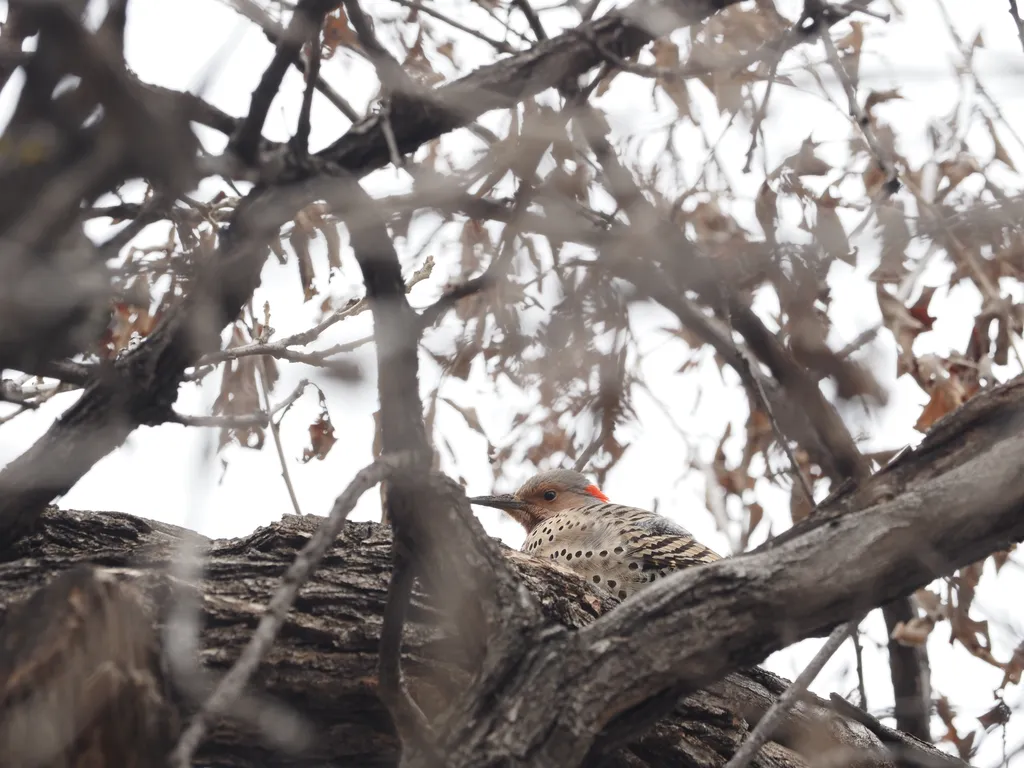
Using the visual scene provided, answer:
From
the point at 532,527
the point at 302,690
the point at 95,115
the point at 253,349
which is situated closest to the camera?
the point at 95,115

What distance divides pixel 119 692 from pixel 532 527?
506 cm

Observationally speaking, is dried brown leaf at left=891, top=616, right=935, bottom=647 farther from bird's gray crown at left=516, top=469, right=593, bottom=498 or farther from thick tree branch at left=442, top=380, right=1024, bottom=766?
bird's gray crown at left=516, top=469, right=593, bottom=498

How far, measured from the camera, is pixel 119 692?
234 centimetres

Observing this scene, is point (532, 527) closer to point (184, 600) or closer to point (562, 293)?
point (562, 293)

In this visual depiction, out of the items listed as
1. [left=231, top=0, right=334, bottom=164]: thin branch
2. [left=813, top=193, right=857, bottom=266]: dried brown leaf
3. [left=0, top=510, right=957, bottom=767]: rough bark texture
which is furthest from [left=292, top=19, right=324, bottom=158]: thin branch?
[left=813, top=193, right=857, bottom=266]: dried brown leaf

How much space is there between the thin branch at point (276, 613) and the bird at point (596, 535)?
2805mm

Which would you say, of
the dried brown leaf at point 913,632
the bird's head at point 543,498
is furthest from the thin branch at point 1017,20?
the bird's head at point 543,498

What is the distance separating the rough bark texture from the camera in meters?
3.35

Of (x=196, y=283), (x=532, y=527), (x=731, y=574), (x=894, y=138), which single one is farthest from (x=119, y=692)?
(x=532, y=527)

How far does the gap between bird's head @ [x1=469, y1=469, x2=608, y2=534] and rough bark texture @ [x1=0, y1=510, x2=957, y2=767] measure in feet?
10.4

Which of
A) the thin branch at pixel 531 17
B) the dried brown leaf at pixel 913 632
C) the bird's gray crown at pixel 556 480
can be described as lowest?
the dried brown leaf at pixel 913 632

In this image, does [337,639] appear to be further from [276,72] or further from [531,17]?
[531,17]

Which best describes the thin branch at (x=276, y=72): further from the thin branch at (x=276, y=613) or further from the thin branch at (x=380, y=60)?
the thin branch at (x=276, y=613)

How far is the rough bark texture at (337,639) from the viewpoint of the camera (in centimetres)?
335
